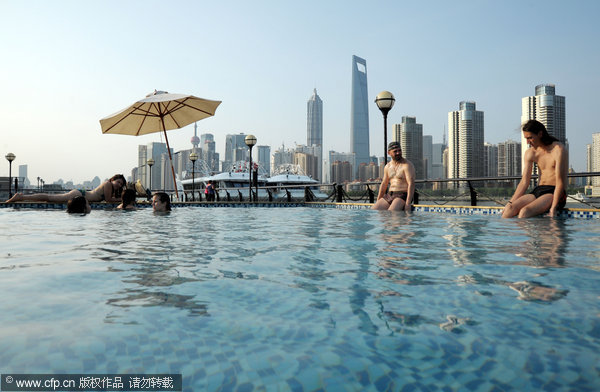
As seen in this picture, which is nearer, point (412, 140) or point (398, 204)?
point (398, 204)

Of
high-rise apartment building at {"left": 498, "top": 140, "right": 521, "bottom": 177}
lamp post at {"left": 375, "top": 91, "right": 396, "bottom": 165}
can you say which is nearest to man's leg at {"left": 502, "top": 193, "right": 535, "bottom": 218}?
lamp post at {"left": 375, "top": 91, "right": 396, "bottom": 165}

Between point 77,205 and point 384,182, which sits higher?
point 384,182

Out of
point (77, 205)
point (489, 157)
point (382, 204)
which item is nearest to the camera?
point (382, 204)

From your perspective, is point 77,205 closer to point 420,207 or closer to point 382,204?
point 382,204

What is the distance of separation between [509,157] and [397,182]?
53.2 meters

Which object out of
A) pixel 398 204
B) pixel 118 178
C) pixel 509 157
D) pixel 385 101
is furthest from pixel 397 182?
pixel 509 157

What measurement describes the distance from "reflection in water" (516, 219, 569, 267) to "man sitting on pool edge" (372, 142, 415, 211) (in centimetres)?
246

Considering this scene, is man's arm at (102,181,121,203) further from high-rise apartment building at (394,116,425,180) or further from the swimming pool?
high-rise apartment building at (394,116,425,180)

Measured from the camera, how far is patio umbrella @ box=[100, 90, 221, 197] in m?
11.6

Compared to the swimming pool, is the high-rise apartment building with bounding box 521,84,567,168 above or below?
above

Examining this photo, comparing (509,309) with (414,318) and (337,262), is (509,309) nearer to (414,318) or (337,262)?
(414,318)

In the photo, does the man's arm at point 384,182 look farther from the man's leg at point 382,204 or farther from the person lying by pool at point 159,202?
the person lying by pool at point 159,202

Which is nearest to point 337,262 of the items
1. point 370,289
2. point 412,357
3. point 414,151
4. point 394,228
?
point 370,289

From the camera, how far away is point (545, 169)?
20.6 feet
